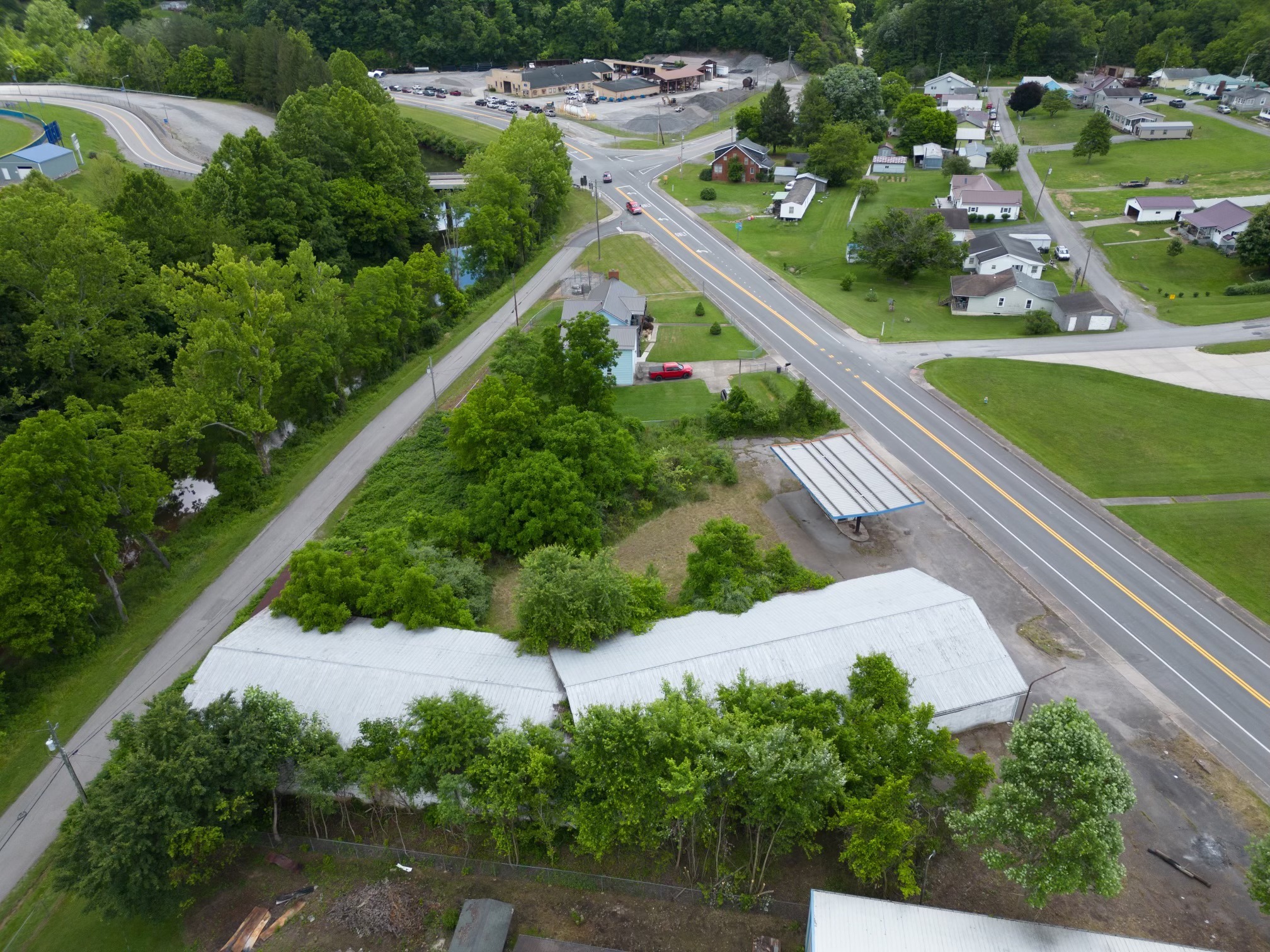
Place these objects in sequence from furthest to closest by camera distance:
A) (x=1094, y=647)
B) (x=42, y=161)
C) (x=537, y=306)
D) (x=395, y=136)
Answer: (x=395, y=136) < (x=42, y=161) < (x=537, y=306) < (x=1094, y=647)

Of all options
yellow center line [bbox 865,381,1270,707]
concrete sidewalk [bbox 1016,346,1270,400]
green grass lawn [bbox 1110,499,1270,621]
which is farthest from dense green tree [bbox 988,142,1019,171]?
green grass lawn [bbox 1110,499,1270,621]

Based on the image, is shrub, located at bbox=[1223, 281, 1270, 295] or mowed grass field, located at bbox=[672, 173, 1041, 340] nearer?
mowed grass field, located at bbox=[672, 173, 1041, 340]

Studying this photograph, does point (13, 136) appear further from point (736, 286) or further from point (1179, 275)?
point (1179, 275)

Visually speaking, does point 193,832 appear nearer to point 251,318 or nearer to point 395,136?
point 251,318

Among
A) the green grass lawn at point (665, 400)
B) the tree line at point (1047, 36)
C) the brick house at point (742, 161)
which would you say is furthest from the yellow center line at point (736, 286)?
the tree line at point (1047, 36)

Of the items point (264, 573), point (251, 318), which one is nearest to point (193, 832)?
point (264, 573)

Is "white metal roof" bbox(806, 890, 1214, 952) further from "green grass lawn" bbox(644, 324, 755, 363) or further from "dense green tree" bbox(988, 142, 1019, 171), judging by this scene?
"dense green tree" bbox(988, 142, 1019, 171)
